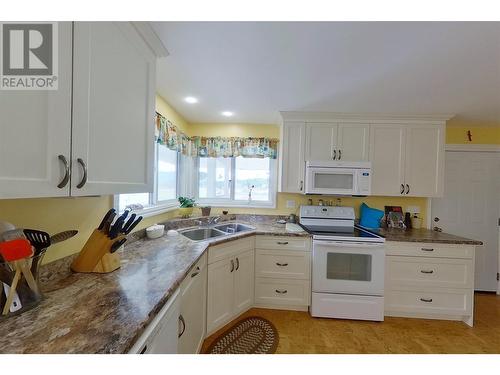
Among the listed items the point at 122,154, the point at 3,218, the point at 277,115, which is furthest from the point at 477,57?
the point at 3,218

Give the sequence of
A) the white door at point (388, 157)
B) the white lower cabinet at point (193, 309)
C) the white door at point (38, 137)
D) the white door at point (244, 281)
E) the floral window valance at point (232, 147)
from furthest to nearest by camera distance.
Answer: the floral window valance at point (232, 147), the white door at point (388, 157), the white door at point (244, 281), the white lower cabinet at point (193, 309), the white door at point (38, 137)

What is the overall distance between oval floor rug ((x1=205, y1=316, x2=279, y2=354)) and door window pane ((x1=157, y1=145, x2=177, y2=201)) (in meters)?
1.50

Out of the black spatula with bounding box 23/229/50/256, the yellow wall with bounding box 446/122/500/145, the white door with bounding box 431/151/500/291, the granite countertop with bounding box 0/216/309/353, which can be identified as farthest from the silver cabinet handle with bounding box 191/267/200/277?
the yellow wall with bounding box 446/122/500/145

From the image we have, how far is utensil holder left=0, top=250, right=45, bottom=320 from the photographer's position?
0.76m

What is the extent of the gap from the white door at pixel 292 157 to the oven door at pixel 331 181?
144 mm

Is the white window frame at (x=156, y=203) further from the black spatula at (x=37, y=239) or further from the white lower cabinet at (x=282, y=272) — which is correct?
the white lower cabinet at (x=282, y=272)

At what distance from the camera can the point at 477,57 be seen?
1441 millimetres

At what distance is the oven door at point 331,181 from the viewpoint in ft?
8.23

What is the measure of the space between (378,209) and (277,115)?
1.80 meters

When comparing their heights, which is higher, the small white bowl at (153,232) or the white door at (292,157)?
the white door at (292,157)

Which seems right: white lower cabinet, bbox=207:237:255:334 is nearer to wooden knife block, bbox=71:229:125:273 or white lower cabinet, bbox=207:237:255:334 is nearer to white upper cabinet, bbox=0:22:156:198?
wooden knife block, bbox=71:229:125:273

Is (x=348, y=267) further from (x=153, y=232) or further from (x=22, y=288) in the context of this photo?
(x=22, y=288)

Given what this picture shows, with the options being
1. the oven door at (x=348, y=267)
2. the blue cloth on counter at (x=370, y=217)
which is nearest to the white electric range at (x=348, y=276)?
the oven door at (x=348, y=267)

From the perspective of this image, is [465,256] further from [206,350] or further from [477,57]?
[206,350]
